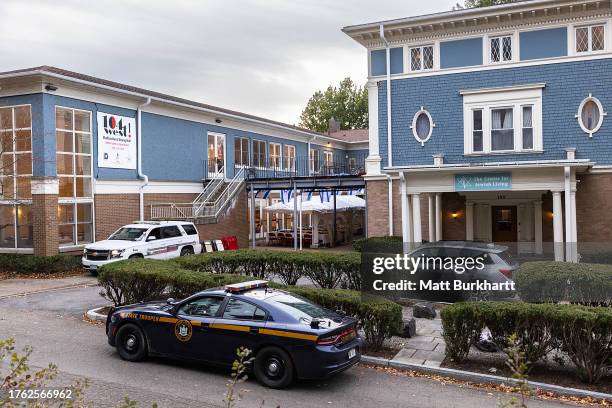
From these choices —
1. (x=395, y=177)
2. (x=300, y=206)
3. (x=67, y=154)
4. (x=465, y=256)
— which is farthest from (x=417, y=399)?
(x=300, y=206)

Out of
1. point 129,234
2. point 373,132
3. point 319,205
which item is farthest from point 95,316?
point 319,205

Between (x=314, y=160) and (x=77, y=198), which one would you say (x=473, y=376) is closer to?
(x=77, y=198)

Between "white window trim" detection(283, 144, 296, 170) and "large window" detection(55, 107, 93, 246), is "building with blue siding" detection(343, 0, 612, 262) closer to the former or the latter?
"large window" detection(55, 107, 93, 246)

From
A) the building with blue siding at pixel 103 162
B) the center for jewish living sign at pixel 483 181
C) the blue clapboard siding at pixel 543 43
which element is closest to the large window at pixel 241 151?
the building with blue siding at pixel 103 162

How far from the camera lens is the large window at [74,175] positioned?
21.7 metres

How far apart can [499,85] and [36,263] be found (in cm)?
1879

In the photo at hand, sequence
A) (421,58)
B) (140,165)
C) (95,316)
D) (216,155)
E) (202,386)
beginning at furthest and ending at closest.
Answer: (216,155) < (140,165) < (421,58) < (95,316) < (202,386)

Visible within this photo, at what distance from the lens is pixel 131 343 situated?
9453 mm

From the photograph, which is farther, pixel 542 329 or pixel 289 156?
pixel 289 156

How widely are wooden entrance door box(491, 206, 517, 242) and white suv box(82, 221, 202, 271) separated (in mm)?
12779

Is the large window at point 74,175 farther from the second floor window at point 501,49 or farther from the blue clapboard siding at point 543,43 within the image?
the blue clapboard siding at point 543,43

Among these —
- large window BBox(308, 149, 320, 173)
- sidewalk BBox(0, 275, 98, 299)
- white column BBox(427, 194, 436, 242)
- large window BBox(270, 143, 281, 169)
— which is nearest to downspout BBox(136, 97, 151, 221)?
sidewalk BBox(0, 275, 98, 299)

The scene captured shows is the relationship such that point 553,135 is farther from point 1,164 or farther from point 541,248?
point 1,164

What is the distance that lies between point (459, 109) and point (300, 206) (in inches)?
439
